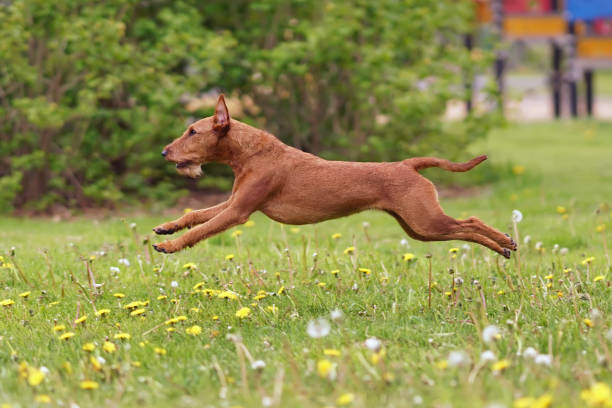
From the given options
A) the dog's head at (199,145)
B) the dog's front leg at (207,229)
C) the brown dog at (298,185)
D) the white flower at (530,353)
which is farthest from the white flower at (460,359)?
the dog's head at (199,145)

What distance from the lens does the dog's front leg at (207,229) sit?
13.7ft

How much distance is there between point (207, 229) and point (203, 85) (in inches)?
214

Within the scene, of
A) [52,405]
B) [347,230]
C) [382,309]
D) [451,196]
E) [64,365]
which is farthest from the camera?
[451,196]

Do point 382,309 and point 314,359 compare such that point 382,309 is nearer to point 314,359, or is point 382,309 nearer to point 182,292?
point 314,359

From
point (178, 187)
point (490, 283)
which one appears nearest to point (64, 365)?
point (490, 283)

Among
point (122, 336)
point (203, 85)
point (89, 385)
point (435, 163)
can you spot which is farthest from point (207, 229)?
point (203, 85)

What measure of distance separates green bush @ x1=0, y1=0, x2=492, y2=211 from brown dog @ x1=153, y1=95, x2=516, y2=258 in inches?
167

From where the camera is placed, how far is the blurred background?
8664mm

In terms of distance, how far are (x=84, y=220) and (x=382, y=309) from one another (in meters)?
4.77

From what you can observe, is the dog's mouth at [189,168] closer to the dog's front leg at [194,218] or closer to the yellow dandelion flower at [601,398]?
the dog's front leg at [194,218]

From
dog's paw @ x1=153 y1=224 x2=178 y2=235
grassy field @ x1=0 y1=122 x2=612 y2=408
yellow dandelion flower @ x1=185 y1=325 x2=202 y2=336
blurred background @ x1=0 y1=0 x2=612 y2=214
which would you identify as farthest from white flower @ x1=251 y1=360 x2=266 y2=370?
blurred background @ x1=0 y1=0 x2=612 y2=214

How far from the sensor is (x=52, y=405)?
3.31 metres

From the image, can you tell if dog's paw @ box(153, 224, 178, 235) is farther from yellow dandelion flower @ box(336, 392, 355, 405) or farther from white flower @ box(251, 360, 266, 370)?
yellow dandelion flower @ box(336, 392, 355, 405)

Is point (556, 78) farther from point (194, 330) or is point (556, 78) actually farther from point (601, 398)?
point (601, 398)
